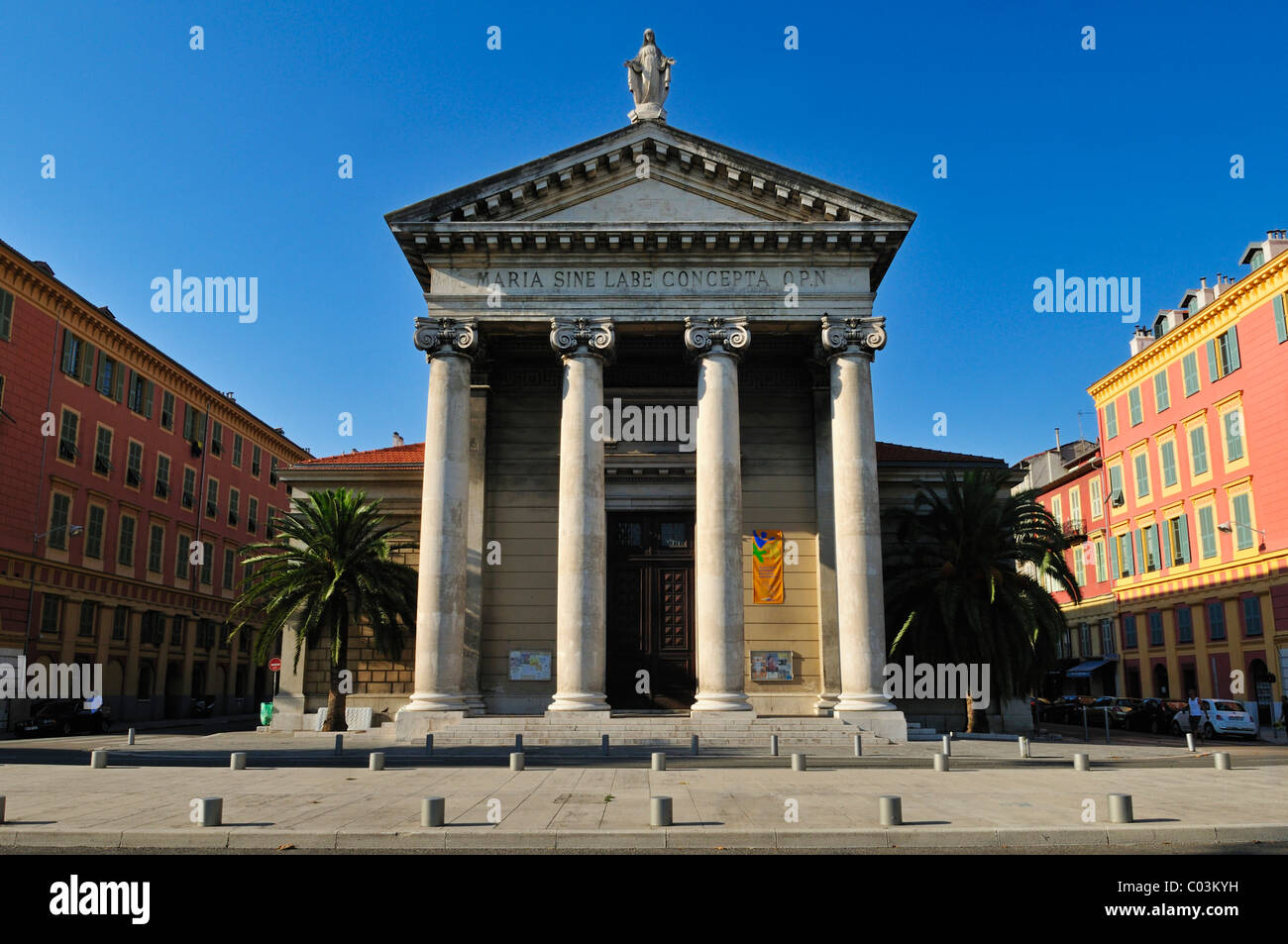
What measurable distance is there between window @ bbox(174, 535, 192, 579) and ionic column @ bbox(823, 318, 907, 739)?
127 feet

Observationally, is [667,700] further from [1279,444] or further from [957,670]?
[1279,444]

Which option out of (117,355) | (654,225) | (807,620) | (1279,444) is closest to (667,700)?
(807,620)

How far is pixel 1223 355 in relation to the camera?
4525 cm

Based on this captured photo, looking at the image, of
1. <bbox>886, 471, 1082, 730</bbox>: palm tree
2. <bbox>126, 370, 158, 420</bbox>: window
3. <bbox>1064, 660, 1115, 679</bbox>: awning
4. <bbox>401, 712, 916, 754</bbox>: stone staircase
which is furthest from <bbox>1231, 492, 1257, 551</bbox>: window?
<bbox>126, 370, 158, 420</bbox>: window

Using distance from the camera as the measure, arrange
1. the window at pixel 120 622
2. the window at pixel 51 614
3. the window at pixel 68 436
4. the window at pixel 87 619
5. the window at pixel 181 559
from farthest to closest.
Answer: the window at pixel 181 559
the window at pixel 120 622
the window at pixel 87 619
the window at pixel 68 436
the window at pixel 51 614

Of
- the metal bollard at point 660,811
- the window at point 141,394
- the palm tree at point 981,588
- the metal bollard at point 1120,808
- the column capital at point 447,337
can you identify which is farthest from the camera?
the window at point 141,394

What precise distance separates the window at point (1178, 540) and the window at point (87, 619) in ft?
168

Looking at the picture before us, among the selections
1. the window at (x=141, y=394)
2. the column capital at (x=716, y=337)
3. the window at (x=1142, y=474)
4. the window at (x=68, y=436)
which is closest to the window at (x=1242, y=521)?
the window at (x=1142, y=474)

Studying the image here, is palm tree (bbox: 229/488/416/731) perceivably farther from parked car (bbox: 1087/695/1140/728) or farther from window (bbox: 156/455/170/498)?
parked car (bbox: 1087/695/1140/728)

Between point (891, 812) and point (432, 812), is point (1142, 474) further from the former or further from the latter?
point (432, 812)

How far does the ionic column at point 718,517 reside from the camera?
25906 mm

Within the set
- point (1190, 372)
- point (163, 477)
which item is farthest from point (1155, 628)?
point (163, 477)

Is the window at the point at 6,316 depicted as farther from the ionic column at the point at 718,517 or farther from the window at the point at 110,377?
the ionic column at the point at 718,517

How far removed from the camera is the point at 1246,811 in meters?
13.3
